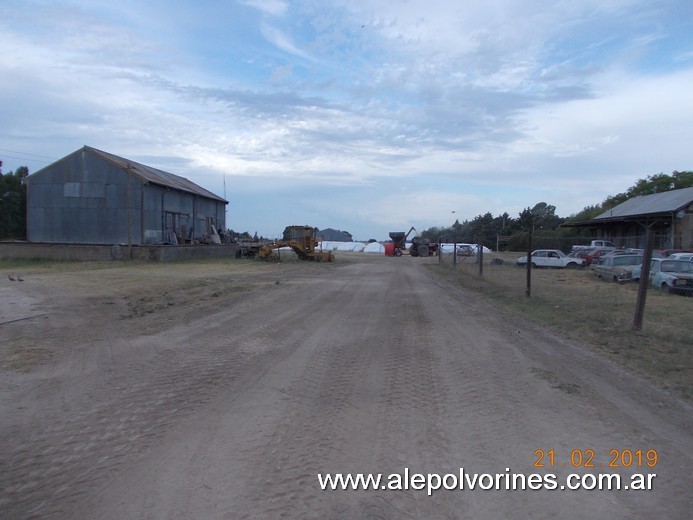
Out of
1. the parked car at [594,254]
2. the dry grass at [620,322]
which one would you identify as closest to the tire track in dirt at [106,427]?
the dry grass at [620,322]

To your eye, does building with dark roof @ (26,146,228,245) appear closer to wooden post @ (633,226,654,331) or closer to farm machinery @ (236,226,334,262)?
farm machinery @ (236,226,334,262)

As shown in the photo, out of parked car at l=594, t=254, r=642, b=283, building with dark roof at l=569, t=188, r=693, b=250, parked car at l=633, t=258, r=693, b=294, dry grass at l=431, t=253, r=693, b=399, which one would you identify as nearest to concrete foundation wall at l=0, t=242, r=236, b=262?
dry grass at l=431, t=253, r=693, b=399

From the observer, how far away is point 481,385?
24.3ft

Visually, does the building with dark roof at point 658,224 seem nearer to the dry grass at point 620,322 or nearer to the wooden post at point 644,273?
the dry grass at point 620,322

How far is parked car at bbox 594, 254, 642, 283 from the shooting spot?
85.7 feet

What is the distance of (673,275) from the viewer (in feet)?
70.0

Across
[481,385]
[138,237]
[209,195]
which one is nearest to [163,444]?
[481,385]

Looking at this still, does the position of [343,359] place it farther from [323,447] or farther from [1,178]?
[1,178]

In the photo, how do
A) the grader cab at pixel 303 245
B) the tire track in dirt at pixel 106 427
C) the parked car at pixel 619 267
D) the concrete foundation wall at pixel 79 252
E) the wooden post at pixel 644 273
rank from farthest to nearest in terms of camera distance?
the grader cab at pixel 303 245 < the concrete foundation wall at pixel 79 252 < the parked car at pixel 619 267 < the wooden post at pixel 644 273 < the tire track in dirt at pixel 106 427

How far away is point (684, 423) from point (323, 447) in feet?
12.3

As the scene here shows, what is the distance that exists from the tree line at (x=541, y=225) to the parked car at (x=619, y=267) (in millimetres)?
28117

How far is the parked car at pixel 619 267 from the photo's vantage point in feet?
85.7

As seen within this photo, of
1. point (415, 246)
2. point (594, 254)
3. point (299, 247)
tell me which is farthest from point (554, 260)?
point (415, 246)

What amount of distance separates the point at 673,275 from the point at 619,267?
567 centimetres
